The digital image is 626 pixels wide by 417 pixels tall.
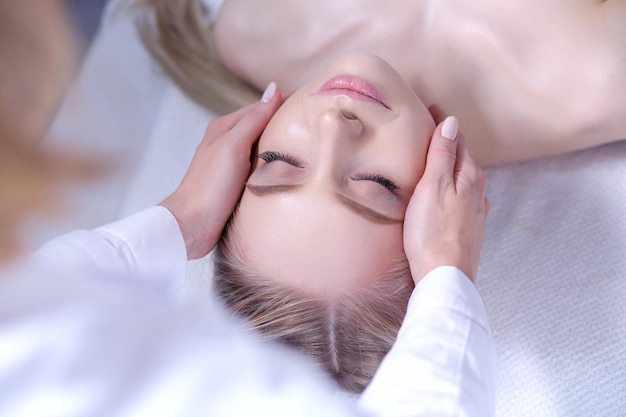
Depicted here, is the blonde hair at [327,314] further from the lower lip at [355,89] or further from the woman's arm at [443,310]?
the lower lip at [355,89]

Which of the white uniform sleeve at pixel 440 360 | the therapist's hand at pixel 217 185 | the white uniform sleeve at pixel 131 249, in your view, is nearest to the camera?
the white uniform sleeve at pixel 440 360

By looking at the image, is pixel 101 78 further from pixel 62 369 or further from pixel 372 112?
pixel 62 369

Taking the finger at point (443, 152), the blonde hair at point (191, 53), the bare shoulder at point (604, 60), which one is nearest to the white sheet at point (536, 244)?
the blonde hair at point (191, 53)

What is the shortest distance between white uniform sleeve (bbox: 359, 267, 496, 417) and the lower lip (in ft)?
0.81

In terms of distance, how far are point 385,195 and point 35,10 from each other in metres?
0.49

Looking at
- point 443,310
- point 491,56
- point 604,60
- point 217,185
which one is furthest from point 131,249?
point 604,60

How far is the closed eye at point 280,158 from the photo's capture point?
893mm

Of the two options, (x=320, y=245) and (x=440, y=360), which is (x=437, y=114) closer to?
(x=320, y=245)

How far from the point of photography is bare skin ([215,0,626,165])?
1.03m

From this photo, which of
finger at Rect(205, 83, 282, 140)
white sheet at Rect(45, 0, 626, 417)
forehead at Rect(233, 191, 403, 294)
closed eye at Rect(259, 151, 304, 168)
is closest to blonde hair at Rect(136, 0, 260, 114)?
white sheet at Rect(45, 0, 626, 417)

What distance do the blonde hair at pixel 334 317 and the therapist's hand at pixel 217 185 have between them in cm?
7

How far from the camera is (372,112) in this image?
884 millimetres

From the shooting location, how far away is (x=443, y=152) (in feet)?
2.94

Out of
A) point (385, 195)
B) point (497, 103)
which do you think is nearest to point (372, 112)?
point (385, 195)
